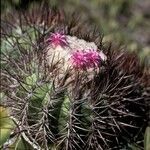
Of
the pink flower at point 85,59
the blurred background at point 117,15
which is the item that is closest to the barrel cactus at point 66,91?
the pink flower at point 85,59

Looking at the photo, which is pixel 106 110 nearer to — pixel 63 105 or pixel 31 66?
pixel 63 105

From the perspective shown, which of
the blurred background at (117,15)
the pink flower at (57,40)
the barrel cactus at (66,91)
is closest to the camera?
the barrel cactus at (66,91)

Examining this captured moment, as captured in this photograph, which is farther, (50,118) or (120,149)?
(120,149)

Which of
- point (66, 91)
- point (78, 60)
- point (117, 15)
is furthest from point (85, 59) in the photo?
point (117, 15)

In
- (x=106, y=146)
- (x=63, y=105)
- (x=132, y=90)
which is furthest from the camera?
(x=132, y=90)

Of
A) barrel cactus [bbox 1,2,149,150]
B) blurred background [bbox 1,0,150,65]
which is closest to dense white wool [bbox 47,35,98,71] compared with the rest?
barrel cactus [bbox 1,2,149,150]

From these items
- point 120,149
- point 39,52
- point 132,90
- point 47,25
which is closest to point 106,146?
point 120,149

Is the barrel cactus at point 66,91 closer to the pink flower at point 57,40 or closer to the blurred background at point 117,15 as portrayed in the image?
the pink flower at point 57,40
